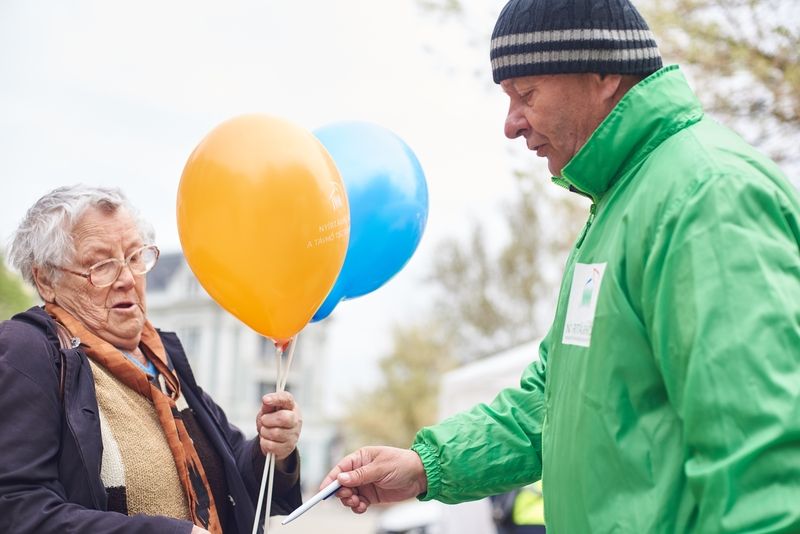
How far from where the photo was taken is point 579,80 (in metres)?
1.89

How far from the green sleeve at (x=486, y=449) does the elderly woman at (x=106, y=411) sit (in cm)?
46

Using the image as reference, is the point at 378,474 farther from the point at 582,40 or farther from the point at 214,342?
the point at 214,342

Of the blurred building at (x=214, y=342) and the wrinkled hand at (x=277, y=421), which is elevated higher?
the wrinkled hand at (x=277, y=421)

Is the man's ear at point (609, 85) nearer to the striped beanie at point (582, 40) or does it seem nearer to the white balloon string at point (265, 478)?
the striped beanie at point (582, 40)

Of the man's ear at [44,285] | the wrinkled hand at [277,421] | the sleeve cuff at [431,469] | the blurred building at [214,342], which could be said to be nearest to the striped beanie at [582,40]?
the sleeve cuff at [431,469]

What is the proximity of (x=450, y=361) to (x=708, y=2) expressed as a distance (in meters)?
20.3

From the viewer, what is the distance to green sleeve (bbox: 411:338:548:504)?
2.39 metres

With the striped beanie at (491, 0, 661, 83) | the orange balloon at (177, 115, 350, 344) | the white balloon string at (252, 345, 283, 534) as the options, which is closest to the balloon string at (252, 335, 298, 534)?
the white balloon string at (252, 345, 283, 534)

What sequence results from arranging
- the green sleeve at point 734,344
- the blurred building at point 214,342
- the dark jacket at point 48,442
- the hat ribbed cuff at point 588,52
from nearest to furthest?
the green sleeve at point 734,344 < the hat ribbed cuff at point 588,52 < the dark jacket at point 48,442 < the blurred building at point 214,342

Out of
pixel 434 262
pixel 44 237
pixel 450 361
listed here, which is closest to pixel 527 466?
pixel 44 237

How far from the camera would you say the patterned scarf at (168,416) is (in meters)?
2.53

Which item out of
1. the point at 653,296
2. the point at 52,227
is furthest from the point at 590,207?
the point at 52,227

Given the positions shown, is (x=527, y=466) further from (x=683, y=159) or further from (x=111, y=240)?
(x=111, y=240)

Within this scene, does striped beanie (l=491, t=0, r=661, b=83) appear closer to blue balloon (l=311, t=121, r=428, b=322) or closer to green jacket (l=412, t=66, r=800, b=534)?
green jacket (l=412, t=66, r=800, b=534)
